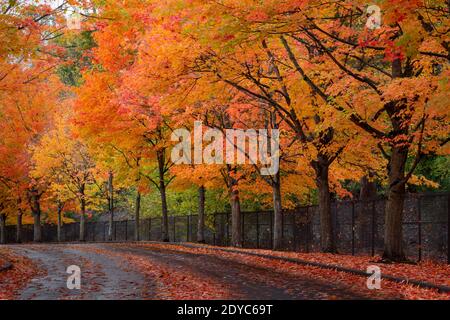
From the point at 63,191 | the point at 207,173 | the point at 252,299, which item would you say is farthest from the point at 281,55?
the point at 63,191

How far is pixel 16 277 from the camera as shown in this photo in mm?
15367

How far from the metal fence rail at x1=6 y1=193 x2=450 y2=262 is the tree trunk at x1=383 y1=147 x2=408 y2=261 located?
8.29ft

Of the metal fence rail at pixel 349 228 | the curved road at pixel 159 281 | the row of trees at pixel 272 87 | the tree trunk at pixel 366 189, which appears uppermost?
the row of trees at pixel 272 87

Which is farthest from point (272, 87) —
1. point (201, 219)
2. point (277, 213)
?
point (201, 219)

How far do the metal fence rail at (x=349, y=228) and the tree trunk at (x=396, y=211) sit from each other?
2.53m

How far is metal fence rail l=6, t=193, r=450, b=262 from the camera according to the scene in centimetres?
2122

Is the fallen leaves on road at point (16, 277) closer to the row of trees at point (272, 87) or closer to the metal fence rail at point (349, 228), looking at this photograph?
the row of trees at point (272, 87)

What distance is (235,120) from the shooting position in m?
27.5

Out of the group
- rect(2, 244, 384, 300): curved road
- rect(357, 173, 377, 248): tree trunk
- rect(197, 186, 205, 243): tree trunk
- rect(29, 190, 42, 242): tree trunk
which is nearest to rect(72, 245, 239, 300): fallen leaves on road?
rect(2, 244, 384, 300): curved road

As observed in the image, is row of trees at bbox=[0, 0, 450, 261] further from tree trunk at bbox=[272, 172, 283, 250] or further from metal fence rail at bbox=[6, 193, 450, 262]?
metal fence rail at bbox=[6, 193, 450, 262]

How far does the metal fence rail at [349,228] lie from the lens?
835 inches

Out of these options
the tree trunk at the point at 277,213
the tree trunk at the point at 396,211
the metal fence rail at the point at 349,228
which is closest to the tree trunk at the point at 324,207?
the metal fence rail at the point at 349,228

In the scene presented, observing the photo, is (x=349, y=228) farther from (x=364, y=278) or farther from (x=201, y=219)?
(x=364, y=278)

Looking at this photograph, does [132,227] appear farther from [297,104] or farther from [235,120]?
[297,104]
